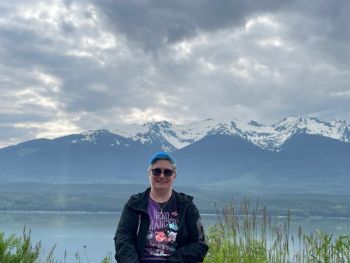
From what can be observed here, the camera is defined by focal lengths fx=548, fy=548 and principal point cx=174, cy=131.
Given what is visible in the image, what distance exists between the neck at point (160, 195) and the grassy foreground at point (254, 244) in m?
2.46

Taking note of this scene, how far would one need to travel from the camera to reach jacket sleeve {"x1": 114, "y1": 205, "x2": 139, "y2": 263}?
156 inches

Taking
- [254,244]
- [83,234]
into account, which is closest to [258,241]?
[254,244]

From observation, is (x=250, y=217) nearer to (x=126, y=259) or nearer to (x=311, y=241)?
(x=311, y=241)

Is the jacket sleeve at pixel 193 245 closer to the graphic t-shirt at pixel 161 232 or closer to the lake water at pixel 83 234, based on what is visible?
the graphic t-shirt at pixel 161 232

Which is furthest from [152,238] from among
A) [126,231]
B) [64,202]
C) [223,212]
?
[64,202]

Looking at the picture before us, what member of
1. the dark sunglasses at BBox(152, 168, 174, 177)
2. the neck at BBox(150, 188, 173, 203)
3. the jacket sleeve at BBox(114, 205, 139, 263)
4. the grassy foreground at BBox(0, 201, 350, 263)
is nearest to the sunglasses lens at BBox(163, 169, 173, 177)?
the dark sunglasses at BBox(152, 168, 174, 177)

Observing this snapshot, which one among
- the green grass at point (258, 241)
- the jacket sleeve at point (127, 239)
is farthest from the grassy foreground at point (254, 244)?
the jacket sleeve at point (127, 239)

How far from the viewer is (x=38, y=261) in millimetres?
7297

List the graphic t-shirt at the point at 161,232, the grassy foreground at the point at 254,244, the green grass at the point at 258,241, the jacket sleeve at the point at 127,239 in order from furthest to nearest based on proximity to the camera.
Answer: the green grass at the point at 258,241, the grassy foreground at the point at 254,244, the graphic t-shirt at the point at 161,232, the jacket sleeve at the point at 127,239

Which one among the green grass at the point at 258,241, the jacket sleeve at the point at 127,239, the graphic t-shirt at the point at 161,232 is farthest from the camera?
the green grass at the point at 258,241

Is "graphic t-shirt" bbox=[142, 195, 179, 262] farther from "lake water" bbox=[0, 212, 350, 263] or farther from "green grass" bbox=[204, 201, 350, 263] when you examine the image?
"lake water" bbox=[0, 212, 350, 263]

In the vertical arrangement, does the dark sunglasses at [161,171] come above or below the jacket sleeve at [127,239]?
above

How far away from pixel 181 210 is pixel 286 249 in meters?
3.52

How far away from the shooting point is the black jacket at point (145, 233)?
158 inches
